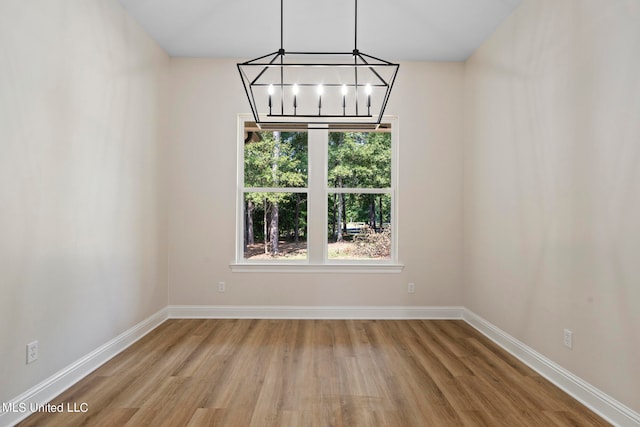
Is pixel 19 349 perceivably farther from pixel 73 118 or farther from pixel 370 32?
pixel 370 32

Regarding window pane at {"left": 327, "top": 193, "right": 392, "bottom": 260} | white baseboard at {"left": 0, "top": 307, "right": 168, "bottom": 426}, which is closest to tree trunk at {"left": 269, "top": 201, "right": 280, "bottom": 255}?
window pane at {"left": 327, "top": 193, "right": 392, "bottom": 260}

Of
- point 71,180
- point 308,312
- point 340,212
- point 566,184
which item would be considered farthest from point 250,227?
point 566,184

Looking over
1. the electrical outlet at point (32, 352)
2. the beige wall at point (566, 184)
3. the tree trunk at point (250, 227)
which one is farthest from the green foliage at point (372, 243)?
the electrical outlet at point (32, 352)

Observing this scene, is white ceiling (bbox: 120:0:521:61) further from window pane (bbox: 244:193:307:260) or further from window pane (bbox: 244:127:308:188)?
window pane (bbox: 244:193:307:260)

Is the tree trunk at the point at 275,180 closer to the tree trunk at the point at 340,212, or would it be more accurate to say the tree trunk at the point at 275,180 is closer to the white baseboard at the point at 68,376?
the tree trunk at the point at 340,212

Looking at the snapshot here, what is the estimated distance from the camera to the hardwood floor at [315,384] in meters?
2.06

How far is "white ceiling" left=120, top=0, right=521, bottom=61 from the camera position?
3.06 meters

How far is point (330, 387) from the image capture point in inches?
95.2

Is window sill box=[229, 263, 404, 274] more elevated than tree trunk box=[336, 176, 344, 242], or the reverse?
tree trunk box=[336, 176, 344, 242]

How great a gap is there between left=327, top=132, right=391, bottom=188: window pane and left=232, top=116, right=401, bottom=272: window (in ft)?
0.04

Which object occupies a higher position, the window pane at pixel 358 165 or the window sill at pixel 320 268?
the window pane at pixel 358 165

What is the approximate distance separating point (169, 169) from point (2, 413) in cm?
265

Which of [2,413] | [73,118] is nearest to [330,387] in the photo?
[2,413]

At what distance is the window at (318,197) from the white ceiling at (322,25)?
89 centimetres
